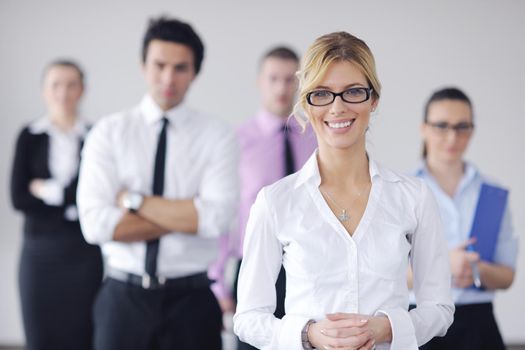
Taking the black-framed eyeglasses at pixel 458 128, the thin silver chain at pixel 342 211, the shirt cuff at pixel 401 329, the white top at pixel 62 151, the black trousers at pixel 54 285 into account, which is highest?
the black-framed eyeglasses at pixel 458 128

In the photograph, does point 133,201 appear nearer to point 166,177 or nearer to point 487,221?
point 166,177

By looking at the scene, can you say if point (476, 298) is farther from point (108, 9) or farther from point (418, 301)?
point (108, 9)

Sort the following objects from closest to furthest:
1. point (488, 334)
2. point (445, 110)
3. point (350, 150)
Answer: point (350, 150)
point (488, 334)
point (445, 110)

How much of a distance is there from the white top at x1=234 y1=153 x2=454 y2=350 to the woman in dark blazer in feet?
8.40

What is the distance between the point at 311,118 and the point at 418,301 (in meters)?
0.50

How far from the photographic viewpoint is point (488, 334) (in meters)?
2.74

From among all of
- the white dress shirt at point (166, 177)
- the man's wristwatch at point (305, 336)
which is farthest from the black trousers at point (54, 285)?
the man's wristwatch at point (305, 336)

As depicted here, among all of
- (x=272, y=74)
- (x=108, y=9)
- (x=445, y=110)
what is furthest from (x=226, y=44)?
(x=445, y=110)

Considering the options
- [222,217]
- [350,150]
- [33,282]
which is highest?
[350,150]

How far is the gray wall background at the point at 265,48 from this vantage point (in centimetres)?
553

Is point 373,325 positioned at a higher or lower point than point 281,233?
lower

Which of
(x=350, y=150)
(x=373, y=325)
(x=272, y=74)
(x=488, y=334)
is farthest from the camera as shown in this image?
(x=272, y=74)

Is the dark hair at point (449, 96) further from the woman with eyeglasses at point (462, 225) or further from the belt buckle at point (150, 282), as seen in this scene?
the belt buckle at point (150, 282)

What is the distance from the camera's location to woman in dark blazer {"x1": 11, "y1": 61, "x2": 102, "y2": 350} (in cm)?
411
